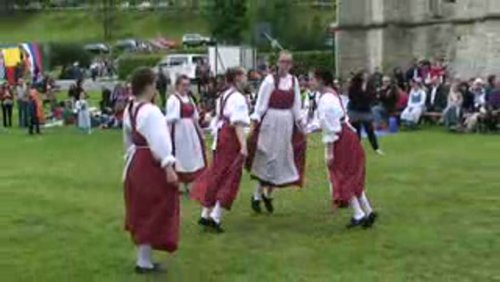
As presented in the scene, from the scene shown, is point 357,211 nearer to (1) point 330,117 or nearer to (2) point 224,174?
(1) point 330,117

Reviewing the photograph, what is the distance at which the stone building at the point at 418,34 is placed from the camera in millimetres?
40000

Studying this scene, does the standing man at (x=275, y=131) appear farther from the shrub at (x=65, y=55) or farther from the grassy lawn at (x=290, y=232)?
the shrub at (x=65, y=55)

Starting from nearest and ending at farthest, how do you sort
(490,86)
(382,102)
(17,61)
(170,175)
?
(170,175)
(490,86)
(382,102)
(17,61)

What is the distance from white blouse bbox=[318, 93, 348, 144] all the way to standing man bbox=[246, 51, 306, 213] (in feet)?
3.63

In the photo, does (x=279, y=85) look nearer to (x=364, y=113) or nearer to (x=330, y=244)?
(x=330, y=244)

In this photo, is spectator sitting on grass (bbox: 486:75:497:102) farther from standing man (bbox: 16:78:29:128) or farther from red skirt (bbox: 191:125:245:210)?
red skirt (bbox: 191:125:245:210)

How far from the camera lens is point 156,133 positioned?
32.1ft

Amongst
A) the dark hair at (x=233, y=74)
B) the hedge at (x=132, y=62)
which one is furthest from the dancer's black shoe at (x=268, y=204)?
the hedge at (x=132, y=62)

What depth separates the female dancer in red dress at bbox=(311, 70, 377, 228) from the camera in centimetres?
1218

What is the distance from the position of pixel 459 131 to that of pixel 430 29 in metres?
15.9

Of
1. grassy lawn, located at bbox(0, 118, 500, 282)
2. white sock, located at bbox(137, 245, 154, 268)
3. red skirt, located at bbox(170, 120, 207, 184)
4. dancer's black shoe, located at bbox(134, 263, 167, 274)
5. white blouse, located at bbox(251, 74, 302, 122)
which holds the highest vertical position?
white blouse, located at bbox(251, 74, 302, 122)

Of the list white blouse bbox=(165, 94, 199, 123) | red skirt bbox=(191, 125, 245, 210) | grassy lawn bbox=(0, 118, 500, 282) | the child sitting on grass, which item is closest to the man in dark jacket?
the child sitting on grass

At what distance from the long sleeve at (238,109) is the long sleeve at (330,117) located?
0.92 m

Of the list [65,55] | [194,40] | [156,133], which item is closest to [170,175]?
[156,133]
